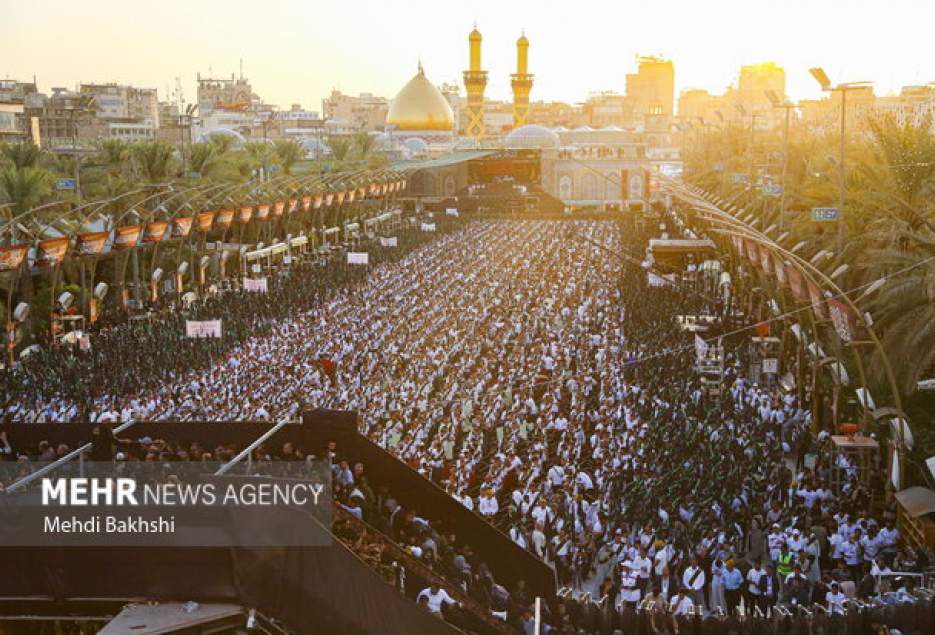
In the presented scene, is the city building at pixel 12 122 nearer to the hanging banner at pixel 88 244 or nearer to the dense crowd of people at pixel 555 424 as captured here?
the hanging banner at pixel 88 244

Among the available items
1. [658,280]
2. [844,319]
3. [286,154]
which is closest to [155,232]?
[658,280]

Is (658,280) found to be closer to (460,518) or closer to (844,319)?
(844,319)

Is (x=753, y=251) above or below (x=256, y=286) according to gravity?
above

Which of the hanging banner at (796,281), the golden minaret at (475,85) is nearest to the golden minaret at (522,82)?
the golden minaret at (475,85)

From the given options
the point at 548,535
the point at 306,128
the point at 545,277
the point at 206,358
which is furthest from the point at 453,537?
the point at 306,128

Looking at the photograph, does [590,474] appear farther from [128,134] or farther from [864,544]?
[128,134]

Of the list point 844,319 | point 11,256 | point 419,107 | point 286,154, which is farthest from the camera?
point 419,107

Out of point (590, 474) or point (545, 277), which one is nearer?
point (590, 474)
